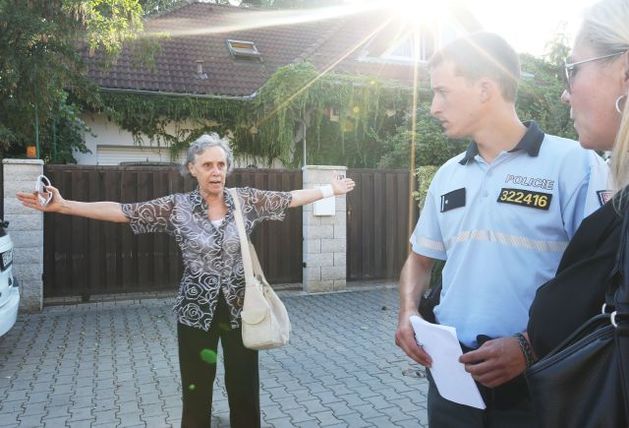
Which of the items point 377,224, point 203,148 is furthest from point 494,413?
point 377,224

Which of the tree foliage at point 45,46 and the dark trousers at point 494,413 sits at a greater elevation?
the tree foliage at point 45,46

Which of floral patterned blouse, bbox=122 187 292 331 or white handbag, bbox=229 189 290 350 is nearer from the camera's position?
white handbag, bbox=229 189 290 350

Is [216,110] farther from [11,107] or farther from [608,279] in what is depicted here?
[608,279]

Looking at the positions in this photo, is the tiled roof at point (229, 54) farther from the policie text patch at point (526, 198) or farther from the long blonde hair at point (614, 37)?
the long blonde hair at point (614, 37)

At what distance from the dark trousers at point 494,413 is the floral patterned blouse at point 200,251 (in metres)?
1.76

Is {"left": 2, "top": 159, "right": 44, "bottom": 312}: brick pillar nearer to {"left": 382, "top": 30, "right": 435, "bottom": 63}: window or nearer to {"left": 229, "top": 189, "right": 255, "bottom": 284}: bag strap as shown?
{"left": 229, "top": 189, "right": 255, "bottom": 284}: bag strap

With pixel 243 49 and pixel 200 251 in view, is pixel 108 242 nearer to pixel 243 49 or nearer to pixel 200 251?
pixel 200 251

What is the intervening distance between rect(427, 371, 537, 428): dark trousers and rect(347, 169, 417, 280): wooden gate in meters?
8.42

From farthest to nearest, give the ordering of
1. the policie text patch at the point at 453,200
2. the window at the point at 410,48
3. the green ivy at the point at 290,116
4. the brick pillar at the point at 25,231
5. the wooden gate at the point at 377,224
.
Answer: the window at the point at 410,48, the green ivy at the point at 290,116, the wooden gate at the point at 377,224, the brick pillar at the point at 25,231, the policie text patch at the point at 453,200

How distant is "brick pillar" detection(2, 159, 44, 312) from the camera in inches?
322

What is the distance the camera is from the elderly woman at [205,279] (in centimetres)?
346

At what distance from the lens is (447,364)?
1925mm

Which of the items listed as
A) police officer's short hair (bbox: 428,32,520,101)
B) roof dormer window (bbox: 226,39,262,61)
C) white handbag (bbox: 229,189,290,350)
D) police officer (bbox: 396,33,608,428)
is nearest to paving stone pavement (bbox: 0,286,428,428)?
white handbag (bbox: 229,189,290,350)

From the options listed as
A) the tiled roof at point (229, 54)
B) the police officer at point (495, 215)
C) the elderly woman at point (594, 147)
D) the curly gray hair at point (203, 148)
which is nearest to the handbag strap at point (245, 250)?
the curly gray hair at point (203, 148)
